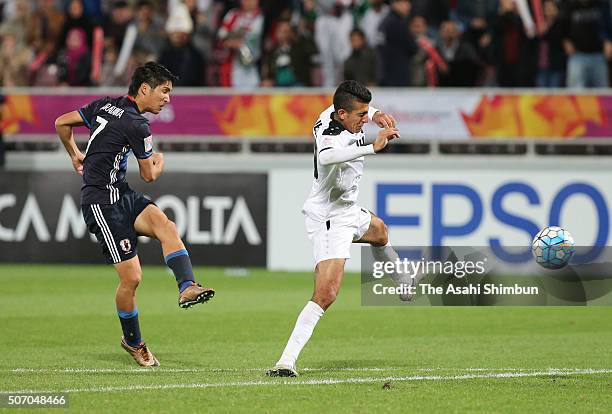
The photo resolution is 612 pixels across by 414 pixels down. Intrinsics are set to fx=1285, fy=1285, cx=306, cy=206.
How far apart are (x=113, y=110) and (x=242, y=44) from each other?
967 cm

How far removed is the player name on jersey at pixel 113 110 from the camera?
975 centimetres

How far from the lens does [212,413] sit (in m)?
7.62

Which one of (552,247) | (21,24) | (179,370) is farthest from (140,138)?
(21,24)

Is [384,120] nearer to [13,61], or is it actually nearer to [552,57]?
[552,57]

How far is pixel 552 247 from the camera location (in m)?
10.7

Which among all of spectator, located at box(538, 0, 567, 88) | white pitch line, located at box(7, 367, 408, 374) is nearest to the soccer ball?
white pitch line, located at box(7, 367, 408, 374)

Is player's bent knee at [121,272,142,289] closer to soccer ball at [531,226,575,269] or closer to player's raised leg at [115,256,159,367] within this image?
player's raised leg at [115,256,159,367]

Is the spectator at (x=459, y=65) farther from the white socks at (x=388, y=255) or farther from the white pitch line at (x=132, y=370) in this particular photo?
the white pitch line at (x=132, y=370)

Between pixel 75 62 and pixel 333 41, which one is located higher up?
pixel 333 41

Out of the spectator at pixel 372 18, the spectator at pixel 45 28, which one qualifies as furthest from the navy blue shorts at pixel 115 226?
the spectator at pixel 45 28

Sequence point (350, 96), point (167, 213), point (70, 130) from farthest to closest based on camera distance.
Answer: point (167, 213)
point (70, 130)
point (350, 96)

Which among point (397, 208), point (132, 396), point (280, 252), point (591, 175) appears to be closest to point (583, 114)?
point (591, 175)

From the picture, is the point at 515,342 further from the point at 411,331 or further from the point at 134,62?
the point at 134,62

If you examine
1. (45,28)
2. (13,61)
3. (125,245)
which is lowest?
(125,245)
